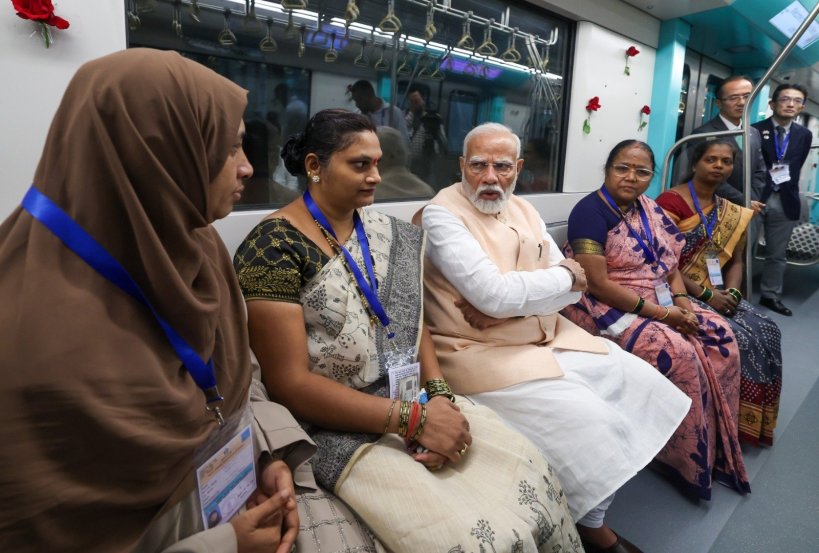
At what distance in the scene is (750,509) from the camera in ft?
6.15

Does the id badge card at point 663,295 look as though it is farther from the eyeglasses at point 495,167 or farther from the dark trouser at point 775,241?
the dark trouser at point 775,241

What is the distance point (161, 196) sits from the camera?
2.45ft

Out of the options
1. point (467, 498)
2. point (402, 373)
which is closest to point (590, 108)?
point (402, 373)

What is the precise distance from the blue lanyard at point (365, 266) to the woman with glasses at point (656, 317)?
3.75 ft

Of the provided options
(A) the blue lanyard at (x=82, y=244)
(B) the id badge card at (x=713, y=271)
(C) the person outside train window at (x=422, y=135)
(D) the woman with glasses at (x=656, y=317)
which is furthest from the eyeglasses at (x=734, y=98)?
(A) the blue lanyard at (x=82, y=244)

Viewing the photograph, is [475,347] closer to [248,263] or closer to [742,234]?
[248,263]

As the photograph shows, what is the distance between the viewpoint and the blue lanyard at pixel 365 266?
1398 mm

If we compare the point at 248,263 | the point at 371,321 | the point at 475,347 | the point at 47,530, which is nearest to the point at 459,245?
the point at 475,347

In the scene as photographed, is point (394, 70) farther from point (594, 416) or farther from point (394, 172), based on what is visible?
point (594, 416)

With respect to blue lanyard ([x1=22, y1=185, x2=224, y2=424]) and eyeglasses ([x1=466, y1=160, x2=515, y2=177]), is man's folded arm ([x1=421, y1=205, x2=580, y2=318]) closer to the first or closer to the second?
eyeglasses ([x1=466, y1=160, x2=515, y2=177])

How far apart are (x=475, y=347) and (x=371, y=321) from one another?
19.0 inches

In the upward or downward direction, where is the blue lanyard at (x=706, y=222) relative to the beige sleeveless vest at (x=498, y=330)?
upward

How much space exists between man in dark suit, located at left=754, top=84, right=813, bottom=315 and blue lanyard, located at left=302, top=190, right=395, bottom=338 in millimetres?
3993

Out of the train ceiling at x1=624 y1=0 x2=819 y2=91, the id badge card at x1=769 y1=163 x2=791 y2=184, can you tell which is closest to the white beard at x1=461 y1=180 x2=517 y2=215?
the train ceiling at x1=624 y1=0 x2=819 y2=91
